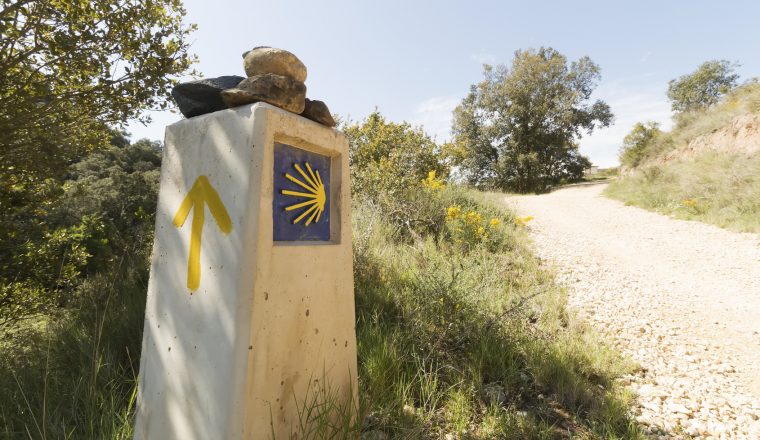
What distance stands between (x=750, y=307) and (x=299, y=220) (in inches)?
195

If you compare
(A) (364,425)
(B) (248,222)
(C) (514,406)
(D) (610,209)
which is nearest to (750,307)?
(C) (514,406)

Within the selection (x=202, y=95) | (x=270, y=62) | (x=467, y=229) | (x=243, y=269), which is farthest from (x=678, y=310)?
(x=202, y=95)

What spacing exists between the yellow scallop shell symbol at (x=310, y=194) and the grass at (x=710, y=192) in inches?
323

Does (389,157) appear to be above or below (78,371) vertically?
above

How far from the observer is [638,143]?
17188mm

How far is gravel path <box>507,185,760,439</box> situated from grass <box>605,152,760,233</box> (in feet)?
1.65

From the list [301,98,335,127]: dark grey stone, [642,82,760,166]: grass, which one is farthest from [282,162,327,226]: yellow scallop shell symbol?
[642,82,760,166]: grass

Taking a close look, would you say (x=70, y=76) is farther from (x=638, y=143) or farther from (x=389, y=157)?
(x=638, y=143)

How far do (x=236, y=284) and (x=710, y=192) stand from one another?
11.2 metres

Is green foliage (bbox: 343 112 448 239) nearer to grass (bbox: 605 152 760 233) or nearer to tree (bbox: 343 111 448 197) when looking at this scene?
tree (bbox: 343 111 448 197)

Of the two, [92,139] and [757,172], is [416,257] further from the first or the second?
[757,172]

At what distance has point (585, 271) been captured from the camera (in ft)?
16.2

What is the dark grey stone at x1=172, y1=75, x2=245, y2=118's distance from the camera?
5.46 feet

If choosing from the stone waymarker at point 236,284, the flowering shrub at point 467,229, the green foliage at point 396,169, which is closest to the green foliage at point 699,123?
the green foliage at point 396,169
